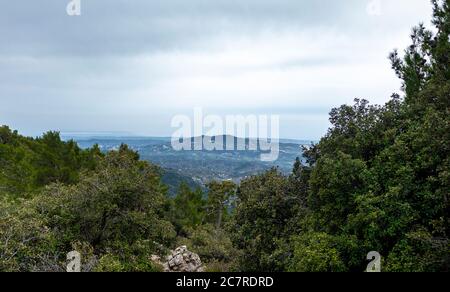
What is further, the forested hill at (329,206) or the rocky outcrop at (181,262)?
the rocky outcrop at (181,262)

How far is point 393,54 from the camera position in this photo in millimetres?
15250

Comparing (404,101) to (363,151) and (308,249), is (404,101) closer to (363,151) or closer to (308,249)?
(363,151)

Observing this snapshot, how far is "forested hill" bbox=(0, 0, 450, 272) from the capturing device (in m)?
9.72

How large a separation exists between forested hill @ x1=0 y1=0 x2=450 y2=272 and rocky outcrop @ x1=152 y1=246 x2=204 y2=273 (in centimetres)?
423

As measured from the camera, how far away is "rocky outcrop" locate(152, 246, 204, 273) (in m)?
19.9

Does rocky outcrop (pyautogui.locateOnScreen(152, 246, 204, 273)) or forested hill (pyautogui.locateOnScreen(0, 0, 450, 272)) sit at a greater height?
forested hill (pyautogui.locateOnScreen(0, 0, 450, 272))

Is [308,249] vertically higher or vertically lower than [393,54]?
lower

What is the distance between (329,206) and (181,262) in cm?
1118

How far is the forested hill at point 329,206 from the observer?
972cm

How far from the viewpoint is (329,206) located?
447 inches

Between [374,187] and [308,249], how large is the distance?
2.51 meters

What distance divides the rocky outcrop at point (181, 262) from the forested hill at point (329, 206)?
13.9ft

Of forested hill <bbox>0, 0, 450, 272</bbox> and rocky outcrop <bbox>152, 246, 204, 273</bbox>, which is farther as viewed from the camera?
rocky outcrop <bbox>152, 246, 204, 273</bbox>
